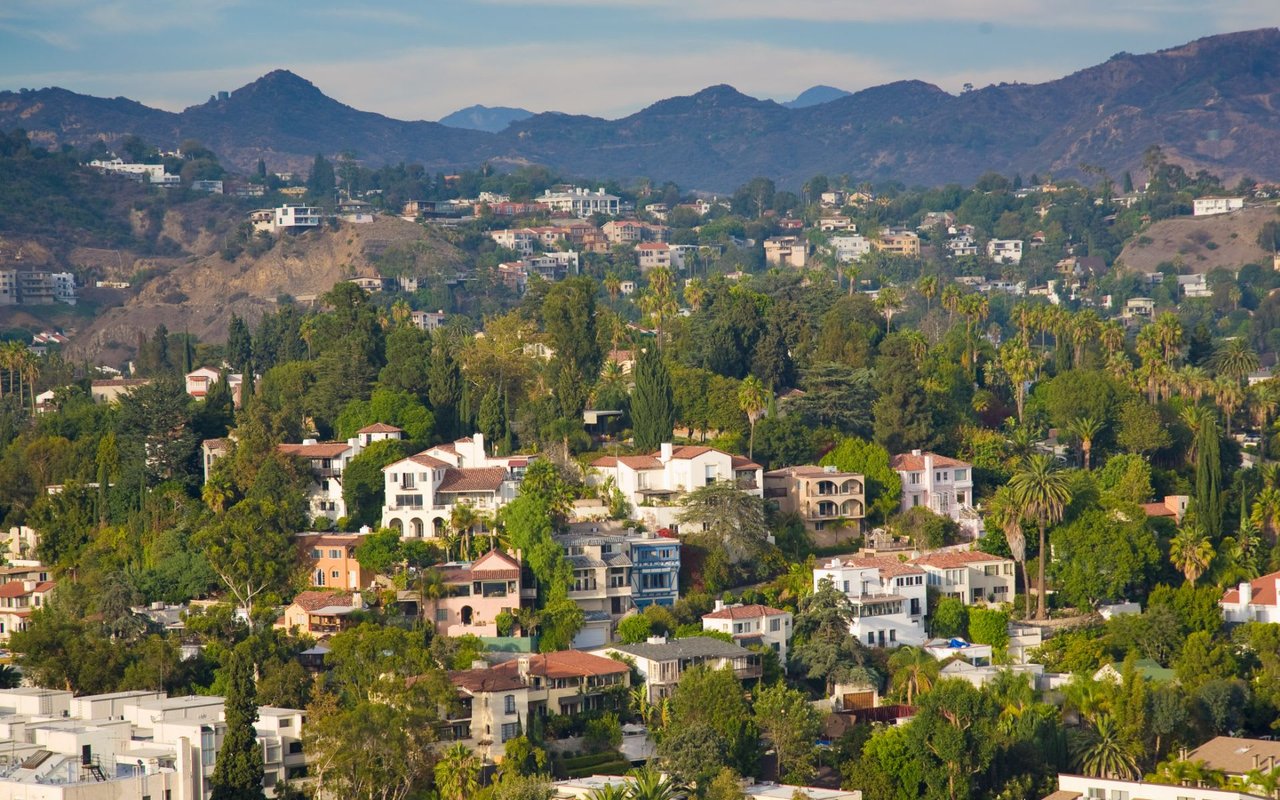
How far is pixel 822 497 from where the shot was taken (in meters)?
78.4

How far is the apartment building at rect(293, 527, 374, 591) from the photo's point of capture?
7112 centimetres

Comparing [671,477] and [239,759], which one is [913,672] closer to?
[671,477]

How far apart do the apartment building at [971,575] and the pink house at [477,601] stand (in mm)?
13630

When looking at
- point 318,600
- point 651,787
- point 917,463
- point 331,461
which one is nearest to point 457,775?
point 651,787

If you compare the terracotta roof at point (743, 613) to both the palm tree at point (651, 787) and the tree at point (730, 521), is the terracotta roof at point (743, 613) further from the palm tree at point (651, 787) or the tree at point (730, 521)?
the palm tree at point (651, 787)

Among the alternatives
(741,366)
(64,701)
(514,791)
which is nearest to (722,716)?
(514,791)

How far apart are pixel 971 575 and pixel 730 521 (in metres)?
7.93

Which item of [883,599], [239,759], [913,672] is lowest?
[913,672]

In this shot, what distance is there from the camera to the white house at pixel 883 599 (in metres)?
70.1

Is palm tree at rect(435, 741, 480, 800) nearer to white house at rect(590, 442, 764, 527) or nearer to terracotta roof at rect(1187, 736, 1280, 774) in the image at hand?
terracotta roof at rect(1187, 736, 1280, 774)

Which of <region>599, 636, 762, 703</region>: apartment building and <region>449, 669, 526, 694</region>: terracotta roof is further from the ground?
<region>449, 669, 526, 694</region>: terracotta roof

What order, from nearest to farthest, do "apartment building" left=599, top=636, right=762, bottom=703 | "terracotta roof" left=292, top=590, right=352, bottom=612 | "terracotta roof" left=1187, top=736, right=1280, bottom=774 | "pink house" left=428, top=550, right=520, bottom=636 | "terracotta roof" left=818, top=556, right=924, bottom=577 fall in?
"terracotta roof" left=1187, top=736, right=1280, bottom=774
"apartment building" left=599, top=636, right=762, bottom=703
"pink house" left=428, top=550, right=520, bottom=636
"terracotta roof" left=292, top=590, right=352, bottom=612
"terracotta roof" left=818, top=556, right=924, bottom=577

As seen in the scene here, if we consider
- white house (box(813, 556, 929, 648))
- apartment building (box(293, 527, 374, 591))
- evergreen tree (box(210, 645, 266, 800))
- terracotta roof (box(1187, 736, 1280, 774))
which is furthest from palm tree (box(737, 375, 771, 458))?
evergreen tree (box(210, 645, 266, 800))

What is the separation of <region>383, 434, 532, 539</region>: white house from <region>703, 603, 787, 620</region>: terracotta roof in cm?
864
